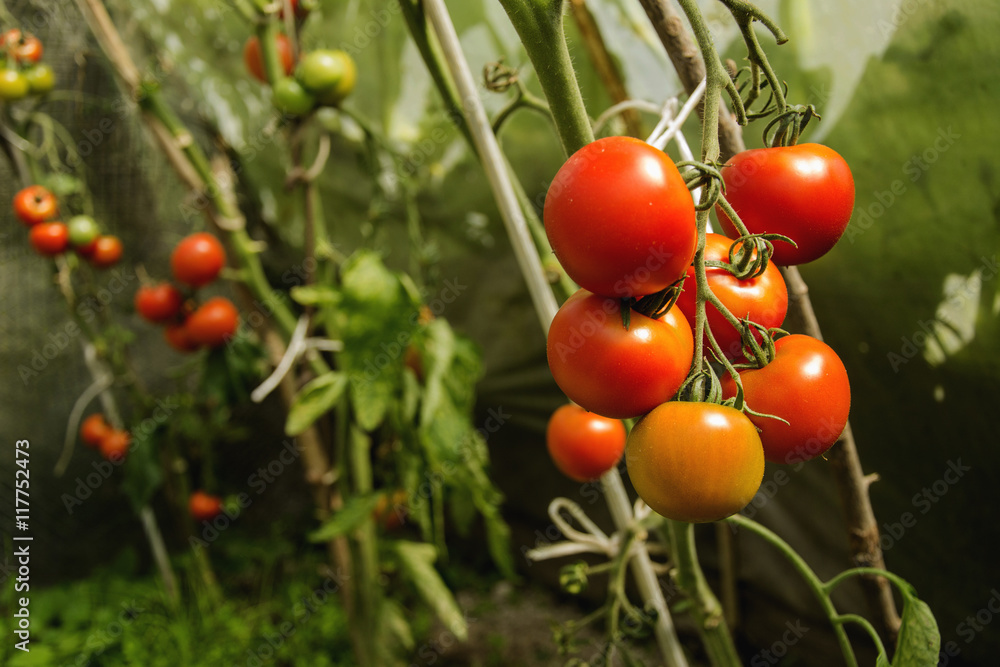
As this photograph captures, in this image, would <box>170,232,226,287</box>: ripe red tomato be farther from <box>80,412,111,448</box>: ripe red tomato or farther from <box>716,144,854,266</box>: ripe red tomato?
<box>716,144,854,266</box>: ripe red tomato

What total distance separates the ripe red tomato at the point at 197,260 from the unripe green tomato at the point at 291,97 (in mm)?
338

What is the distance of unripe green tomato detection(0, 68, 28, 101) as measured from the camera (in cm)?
117

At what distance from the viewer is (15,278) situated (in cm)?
162

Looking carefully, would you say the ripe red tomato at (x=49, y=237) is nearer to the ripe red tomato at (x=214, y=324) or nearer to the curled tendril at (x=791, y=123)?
the ripe red tomato at (x=214, y=324)

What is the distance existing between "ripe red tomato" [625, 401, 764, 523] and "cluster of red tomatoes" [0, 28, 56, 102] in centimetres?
149

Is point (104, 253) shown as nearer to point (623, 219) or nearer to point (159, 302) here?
point (159, 302)

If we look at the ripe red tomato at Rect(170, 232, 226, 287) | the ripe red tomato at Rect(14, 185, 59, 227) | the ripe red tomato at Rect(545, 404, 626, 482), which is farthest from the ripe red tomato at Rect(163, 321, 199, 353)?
the ripe red tomato at Rect(545, 404, 626, 482)

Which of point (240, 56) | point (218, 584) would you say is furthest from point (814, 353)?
point (218, 584)

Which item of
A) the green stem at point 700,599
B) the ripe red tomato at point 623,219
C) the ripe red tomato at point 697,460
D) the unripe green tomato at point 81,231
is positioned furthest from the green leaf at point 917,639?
the unripe green tomato at point 81,231

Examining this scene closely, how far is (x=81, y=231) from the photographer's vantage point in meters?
1.27

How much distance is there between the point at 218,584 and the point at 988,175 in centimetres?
203

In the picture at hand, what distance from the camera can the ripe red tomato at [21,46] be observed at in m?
1.22

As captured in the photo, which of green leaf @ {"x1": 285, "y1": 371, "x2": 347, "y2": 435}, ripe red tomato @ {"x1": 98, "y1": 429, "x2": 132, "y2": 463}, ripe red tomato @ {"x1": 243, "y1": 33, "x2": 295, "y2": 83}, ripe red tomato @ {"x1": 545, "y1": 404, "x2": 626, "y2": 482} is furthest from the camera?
ripe red tomato @ {"x1": 98, "y1": 429, "x2": 132, "y2": 463}

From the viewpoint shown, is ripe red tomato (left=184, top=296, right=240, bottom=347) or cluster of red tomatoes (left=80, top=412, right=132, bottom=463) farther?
cluster of red tomatoes (left=80, top=412, right=132, bottom=463)
